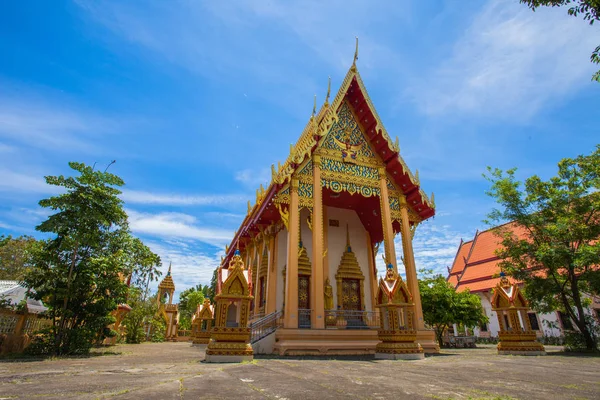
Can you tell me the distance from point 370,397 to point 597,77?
15.6ft

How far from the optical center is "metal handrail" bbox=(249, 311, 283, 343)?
9047mm

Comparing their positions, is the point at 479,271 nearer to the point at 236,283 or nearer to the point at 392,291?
the point at 392,291

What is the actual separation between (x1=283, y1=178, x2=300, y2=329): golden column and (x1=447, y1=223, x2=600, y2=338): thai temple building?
14904mm

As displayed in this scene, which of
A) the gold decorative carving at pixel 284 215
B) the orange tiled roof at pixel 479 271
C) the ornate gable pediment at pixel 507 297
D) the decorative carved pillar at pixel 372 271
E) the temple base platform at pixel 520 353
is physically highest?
the orange tiled roof at pixel 479 271

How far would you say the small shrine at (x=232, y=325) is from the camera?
628 cm

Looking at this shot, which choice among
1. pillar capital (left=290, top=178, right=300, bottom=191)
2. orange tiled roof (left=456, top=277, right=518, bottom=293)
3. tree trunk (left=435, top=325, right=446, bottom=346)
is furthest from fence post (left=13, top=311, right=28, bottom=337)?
orange tiled roof (left=456, top=277, right=518, bottom=293)

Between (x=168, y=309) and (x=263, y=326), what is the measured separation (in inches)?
855

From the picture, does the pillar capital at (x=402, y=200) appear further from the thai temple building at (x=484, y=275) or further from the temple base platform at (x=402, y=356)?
the thai temple building at (x=484, y=275)

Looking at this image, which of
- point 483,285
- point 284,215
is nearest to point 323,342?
point 284,215

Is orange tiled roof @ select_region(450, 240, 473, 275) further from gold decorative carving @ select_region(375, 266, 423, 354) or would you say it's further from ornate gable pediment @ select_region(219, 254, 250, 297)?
ornate gable pediment @ select_region(219, 254, 250, 297)

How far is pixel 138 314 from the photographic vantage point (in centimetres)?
2025

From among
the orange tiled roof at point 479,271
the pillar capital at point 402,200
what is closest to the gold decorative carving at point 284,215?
the pillar capital at point 402,200

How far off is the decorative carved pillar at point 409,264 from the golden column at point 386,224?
244mm

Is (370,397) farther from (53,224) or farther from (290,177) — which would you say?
(53,224)
